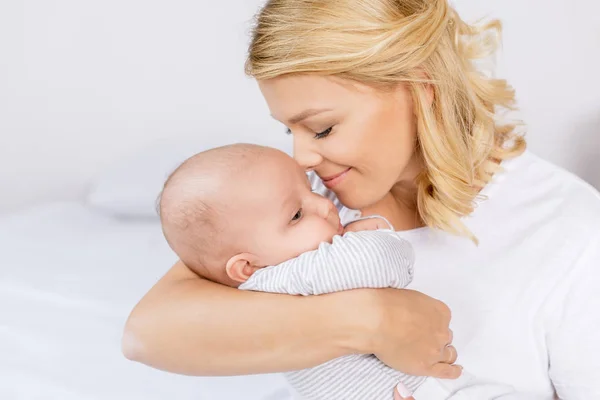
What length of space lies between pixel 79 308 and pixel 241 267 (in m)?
1.02

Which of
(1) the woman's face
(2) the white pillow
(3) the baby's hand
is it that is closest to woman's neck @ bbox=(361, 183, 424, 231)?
(1) the woman's face

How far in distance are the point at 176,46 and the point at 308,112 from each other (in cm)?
146

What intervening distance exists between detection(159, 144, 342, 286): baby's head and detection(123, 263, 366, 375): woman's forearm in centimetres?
7

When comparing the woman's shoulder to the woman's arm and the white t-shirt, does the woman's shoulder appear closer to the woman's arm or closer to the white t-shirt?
the white t-shirt

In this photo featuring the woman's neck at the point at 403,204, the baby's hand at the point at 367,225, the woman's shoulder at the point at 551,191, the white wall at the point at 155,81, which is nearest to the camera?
the baby's hand at the point at 367,225

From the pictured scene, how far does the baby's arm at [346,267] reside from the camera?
1.36 m

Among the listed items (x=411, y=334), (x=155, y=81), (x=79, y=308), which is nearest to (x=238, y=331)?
(x=411, y=334)

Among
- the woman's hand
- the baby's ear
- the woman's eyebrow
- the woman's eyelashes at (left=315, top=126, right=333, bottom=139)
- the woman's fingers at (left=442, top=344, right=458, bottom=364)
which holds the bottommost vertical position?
the woman's fingers at (left=442, top=344, right=458, bottom=364)

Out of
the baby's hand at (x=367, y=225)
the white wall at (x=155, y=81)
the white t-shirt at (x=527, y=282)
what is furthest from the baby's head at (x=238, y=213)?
the white wall at (x=155, y=81)

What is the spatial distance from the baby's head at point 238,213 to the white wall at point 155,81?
147 centimetres

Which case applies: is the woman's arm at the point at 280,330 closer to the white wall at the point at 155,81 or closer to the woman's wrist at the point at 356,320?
the woman's wrist at the point at 356,320

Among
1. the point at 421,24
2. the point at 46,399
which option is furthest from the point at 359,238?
the point at 46,399

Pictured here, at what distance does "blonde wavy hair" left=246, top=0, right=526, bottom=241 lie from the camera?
5.21ft

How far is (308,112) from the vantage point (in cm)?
160
